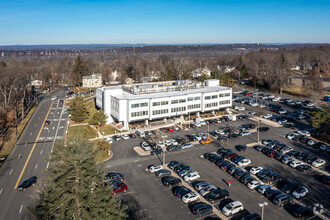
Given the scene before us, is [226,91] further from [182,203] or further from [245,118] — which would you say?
[182,203]

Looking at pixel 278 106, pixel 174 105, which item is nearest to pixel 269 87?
pixel 278 106

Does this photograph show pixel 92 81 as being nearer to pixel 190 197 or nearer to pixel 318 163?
pixel 190 197

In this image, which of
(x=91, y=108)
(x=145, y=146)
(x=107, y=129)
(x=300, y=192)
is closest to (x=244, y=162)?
(x=300, y=192)

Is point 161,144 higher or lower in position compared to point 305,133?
lower

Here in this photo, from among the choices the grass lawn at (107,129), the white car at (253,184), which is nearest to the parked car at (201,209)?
the white car at (253,184)

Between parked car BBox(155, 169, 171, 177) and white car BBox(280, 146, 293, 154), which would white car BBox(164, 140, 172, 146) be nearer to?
parked car BBox(155, 169, 171, 177)

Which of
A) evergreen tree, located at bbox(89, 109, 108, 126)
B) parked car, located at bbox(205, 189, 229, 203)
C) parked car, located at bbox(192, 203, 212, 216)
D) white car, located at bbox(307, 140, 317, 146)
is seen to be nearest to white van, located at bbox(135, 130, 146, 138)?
evergreen tree, located at bbox(89, 109, 108, 126)
